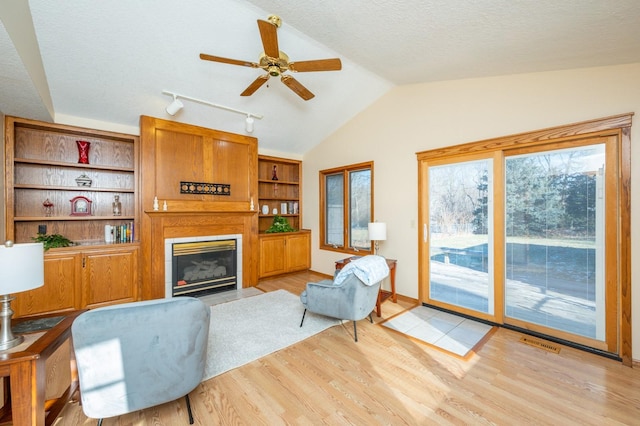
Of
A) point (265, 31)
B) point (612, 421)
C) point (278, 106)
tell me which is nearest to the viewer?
point (612, 421)

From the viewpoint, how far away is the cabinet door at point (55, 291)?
3.03m

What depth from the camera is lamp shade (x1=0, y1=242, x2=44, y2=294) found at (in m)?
1.34

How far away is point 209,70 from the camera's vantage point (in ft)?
10.4

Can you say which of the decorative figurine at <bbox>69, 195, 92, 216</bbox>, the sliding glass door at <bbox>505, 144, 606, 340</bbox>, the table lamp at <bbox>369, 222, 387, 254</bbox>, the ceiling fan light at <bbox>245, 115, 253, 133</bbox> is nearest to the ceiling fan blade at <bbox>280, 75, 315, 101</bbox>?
the ceiling fan light at <bbox>245, 115, 253, 133</bbox>

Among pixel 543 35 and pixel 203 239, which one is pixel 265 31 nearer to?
pixel 543 35

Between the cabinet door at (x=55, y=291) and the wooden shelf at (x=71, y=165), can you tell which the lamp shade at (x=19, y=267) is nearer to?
the cabinet door at (x=55, y=291)

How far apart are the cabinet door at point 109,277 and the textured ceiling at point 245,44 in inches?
72.6

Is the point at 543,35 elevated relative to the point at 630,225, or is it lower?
elevated

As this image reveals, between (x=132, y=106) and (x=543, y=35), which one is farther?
(x=132, y=106)

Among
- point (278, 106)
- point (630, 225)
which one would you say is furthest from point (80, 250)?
point (630, 225)

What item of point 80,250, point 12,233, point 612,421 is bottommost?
point 612,421

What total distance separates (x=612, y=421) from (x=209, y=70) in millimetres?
4785

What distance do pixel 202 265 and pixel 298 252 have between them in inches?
76.7

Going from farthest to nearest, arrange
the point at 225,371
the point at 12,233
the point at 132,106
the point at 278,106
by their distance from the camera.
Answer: the point at 278,106 < the point at 132,106 < the point at 12,233 < the point at 225,371
